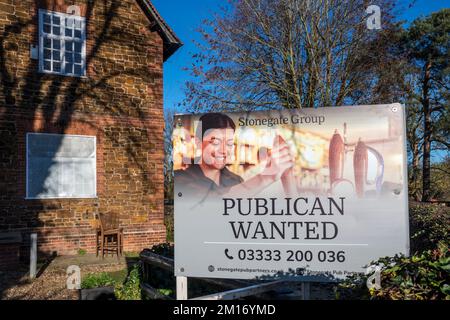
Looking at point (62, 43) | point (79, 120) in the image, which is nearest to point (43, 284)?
point (79, 120)

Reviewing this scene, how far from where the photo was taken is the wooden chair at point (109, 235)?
11211 millimetres

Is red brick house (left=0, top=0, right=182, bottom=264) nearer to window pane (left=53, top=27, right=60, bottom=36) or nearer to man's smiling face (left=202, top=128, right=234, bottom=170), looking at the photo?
window pane (left=53, top=27, right=60, bottom=36)

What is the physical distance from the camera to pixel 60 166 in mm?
11703

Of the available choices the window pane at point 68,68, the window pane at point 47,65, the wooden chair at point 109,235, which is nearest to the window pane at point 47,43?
the window pane at point 47,65

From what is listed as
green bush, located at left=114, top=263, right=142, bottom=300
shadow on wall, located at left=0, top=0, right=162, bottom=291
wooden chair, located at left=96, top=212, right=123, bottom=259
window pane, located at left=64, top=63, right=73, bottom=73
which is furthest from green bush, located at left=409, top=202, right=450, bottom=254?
window pane, located at left=64, top=63, right=73, bottom=73

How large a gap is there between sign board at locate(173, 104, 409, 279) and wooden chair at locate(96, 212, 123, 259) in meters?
7.63

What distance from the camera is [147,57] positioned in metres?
13.3

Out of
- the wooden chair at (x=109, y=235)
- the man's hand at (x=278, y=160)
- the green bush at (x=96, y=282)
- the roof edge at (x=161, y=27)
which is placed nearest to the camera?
the man's hand at (x=278, y=160)

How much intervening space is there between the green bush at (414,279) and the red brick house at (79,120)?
906 cm

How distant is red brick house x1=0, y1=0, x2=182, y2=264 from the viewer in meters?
11.0

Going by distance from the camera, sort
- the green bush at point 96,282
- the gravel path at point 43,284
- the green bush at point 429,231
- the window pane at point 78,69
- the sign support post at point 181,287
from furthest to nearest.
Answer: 1. the window pane at point 78,69
2. the gravel path at point 43,284
3. the green bush at point 429,231
4. the green bush at point 96,282
5. the sign support post at point 181,287

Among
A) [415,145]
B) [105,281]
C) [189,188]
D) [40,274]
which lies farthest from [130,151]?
A: [415,145]

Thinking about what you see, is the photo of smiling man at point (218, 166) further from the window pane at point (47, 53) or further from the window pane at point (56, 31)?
the window pane at point (56, 31)

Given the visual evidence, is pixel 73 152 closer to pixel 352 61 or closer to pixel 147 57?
pixel 147 57
